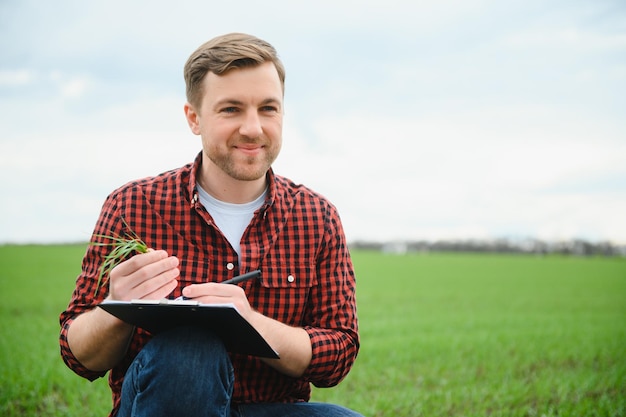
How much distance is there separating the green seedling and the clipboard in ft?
1.19

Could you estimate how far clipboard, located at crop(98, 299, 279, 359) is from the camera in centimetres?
209

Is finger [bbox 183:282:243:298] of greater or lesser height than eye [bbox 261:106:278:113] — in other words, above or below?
below

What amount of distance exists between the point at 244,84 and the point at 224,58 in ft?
0.50

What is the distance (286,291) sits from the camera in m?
2.95

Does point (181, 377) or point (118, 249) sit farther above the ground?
point (118, 249)

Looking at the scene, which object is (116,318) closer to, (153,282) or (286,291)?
(153,282)

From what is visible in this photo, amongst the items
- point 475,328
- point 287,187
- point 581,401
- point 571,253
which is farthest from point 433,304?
point 571,253

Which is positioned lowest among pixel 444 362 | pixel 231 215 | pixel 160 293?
pixel 444 362

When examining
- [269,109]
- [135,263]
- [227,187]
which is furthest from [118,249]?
[269,109]

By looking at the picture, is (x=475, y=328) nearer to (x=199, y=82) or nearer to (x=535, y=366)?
(x=535, y=366)

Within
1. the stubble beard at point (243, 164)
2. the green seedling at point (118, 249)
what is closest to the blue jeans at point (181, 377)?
the green seedling at point (118, 249)

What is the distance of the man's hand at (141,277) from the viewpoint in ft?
7.38

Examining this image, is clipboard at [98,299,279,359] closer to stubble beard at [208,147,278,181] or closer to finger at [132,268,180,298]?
finger at [132,268,180,298]

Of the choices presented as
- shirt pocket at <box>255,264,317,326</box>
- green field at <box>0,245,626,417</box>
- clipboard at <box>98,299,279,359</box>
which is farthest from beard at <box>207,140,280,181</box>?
green field at <box>0,245,626,417</box>
